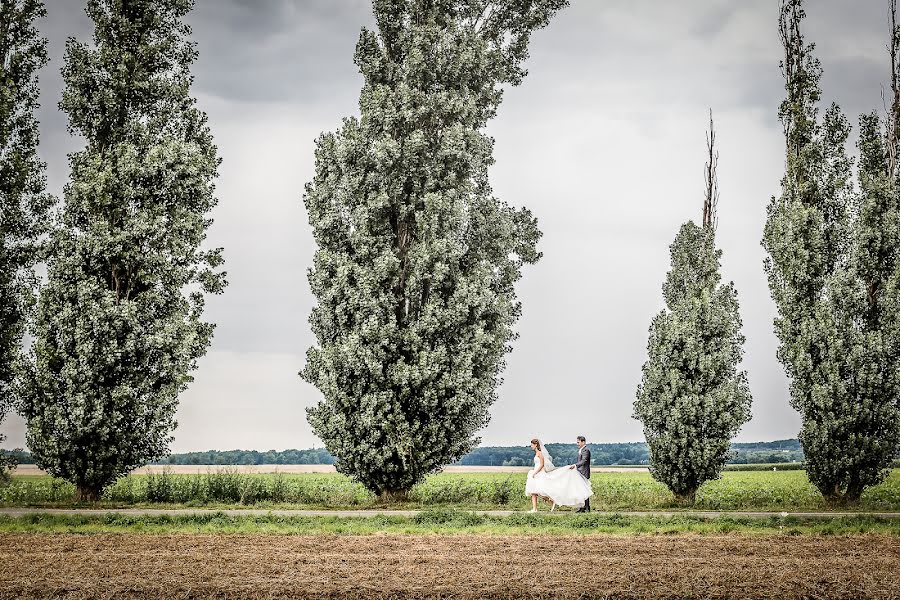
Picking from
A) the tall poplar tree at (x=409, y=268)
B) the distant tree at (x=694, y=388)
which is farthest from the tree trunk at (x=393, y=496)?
the distant tree at (x=694, y=388)

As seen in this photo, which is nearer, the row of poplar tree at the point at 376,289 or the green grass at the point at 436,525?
the green grass at the point at 436,525

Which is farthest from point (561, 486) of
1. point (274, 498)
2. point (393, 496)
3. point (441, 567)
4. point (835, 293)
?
point (835, 293)

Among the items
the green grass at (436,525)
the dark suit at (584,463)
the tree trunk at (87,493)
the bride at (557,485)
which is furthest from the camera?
the tree trunk at (87,493)

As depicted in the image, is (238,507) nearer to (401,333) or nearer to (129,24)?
(401,333)

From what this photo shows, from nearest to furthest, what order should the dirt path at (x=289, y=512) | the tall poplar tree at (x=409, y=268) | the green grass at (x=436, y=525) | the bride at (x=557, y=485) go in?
1. the green grass at (x=436, y=525)
2. the dirt path at (x=289, y=512)
3. the bride at (x=557, y=485)
4. the tall poplar tree at (x=409, y=268)

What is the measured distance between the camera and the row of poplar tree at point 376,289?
74.4ft

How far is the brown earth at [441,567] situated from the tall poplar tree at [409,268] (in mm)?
8098

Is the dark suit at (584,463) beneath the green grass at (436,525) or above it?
above

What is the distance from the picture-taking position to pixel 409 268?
25.1 metres

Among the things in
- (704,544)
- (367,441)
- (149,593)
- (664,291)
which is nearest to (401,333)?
(367,441)

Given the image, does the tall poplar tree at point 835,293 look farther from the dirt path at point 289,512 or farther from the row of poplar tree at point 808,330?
the dirt path at point 289,512

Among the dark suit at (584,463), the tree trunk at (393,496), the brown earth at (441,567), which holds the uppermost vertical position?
the dark suit at (584,463)

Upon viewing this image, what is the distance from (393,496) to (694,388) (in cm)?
988

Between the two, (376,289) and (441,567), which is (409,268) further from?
(441,567)
